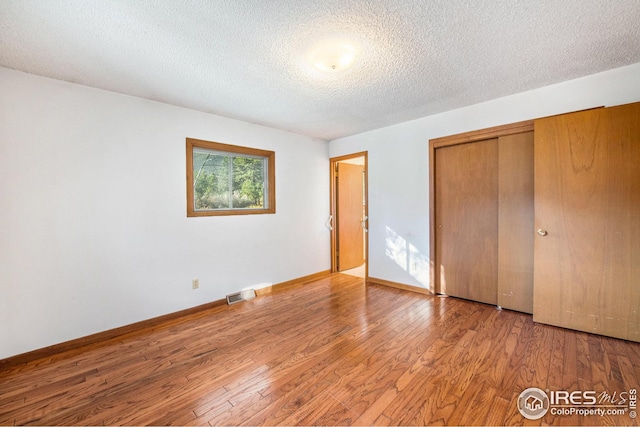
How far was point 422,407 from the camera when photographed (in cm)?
156

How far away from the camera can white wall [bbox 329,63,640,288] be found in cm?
244

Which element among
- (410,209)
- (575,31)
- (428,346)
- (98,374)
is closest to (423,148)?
(410,209)

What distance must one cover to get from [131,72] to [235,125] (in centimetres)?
136

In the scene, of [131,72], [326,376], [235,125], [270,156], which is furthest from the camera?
[270,156]

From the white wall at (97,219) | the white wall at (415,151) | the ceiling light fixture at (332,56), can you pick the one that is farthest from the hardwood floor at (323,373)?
the ceiling light fixture at (332,56)

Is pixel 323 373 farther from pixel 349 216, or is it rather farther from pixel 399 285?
pixel 349 216

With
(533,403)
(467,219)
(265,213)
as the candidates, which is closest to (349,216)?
(265,213)

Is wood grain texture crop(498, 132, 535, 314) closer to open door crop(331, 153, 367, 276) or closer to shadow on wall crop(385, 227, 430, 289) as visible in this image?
shadow on wall crop(385, 227, 430, 289)

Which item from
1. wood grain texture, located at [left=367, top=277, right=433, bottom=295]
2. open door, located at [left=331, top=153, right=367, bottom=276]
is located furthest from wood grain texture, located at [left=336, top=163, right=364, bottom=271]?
wood grain texture, located at [left=367, top=277, right=433, bottom=295]

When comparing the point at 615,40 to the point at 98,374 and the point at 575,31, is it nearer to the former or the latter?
the point at 575,31

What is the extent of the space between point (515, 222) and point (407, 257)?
1.37m

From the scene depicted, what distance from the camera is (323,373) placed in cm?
190

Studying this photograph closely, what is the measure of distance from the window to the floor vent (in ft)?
3.57

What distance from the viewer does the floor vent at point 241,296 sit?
3.39 m
